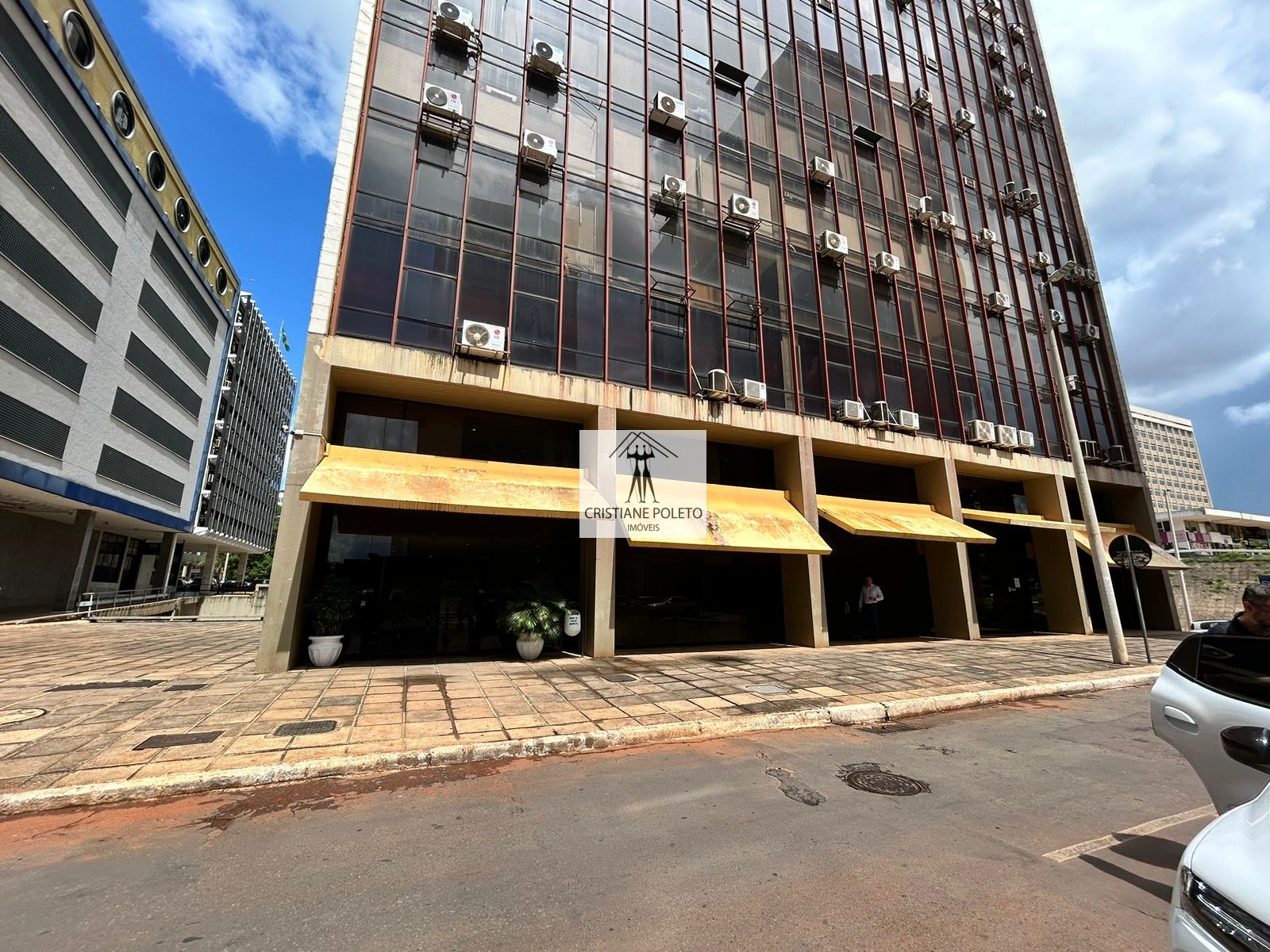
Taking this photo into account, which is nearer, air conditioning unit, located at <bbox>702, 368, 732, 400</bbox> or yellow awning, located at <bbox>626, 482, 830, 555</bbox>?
yellow awning, located at <bbox>626, 482, 830, 555</bbox>

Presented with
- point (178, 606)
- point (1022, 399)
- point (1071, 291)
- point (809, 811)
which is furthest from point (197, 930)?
point (178, 606)

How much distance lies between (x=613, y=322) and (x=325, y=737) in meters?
10.7

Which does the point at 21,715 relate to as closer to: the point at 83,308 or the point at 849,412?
the point at 849,412

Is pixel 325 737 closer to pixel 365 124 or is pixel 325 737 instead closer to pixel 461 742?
pixel 461 742

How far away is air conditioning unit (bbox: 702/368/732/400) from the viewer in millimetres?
13758

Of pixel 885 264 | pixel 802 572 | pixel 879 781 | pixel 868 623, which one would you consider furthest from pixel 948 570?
pixel 879 781

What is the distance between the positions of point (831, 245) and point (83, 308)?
3520 cm

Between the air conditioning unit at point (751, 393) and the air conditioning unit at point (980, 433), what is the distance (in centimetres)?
856

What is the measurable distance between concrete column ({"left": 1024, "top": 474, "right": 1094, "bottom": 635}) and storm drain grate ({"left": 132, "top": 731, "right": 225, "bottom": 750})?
23129mm

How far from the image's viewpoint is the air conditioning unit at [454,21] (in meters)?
13.1

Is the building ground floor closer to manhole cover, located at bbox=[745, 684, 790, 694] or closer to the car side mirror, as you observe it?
manhole cover, located at bbox=[745, 684, 790, 694]

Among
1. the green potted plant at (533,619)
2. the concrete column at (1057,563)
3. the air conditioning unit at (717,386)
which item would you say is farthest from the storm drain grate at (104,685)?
the concrete column at (1057,563)

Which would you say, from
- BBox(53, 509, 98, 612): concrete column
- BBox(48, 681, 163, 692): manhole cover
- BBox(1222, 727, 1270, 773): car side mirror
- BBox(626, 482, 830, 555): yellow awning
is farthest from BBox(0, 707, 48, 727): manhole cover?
BBox(53, 509, 98, 612): concrete column

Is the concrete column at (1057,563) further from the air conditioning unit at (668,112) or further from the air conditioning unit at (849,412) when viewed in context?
the air conditioning unit at (668,112)
